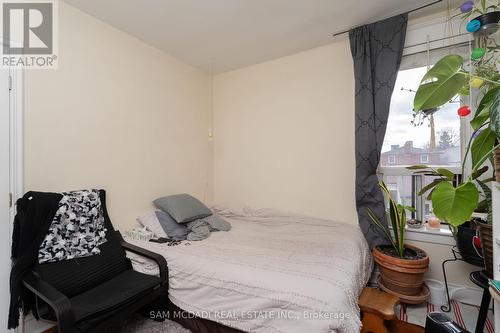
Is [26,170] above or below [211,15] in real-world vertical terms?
below

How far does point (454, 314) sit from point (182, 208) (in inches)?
101

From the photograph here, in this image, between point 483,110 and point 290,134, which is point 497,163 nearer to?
point 483,110

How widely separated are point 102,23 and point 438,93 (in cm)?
275

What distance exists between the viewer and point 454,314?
1.96m

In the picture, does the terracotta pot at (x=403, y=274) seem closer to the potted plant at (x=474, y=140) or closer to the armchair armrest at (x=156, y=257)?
the potted plant at (x=474, y=140)

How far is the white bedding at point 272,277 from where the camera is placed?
4.17 feet

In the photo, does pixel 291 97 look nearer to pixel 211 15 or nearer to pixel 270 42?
pixel 270 42

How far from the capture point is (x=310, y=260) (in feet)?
5.57

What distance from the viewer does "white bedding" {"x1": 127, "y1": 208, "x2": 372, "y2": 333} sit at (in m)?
1.27

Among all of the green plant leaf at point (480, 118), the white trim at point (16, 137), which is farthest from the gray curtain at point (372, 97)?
the white trim at point (16, 137)

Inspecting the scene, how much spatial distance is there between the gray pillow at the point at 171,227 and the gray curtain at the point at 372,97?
1788mm

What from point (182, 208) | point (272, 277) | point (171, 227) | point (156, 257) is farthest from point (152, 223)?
point (272, 277)

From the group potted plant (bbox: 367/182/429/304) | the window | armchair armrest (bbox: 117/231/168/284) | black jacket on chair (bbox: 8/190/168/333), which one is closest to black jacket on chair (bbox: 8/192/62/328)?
black jacket on chair (bbox: 8/190/168/333)

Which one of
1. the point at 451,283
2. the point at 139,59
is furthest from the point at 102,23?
the point at 451,283
